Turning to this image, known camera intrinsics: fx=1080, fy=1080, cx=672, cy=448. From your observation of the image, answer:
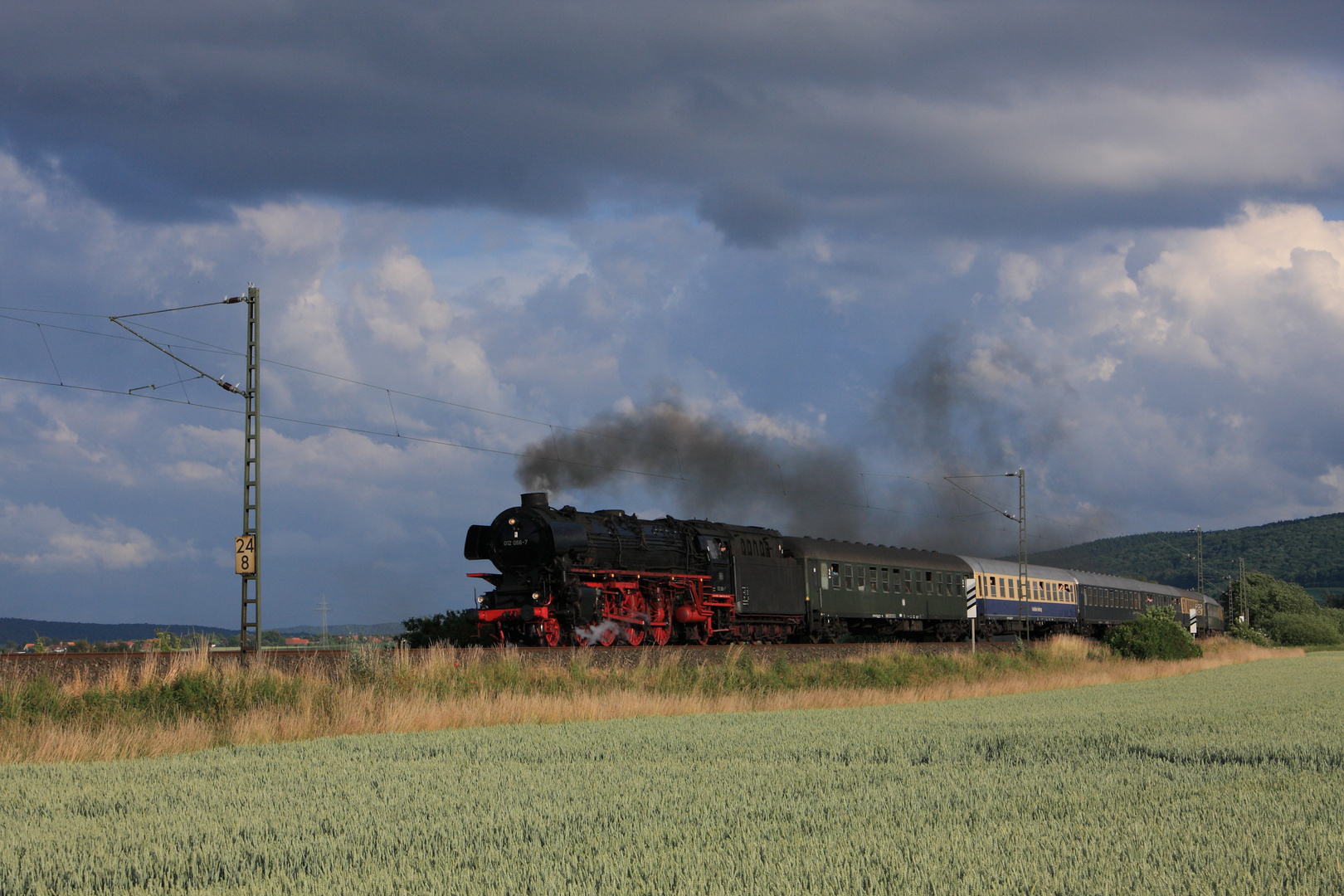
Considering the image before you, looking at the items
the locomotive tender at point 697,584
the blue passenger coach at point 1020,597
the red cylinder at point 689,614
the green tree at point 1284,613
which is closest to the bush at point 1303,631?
the green tree at point 1284,613

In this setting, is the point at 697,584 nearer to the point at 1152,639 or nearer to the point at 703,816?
the point at 1152,639

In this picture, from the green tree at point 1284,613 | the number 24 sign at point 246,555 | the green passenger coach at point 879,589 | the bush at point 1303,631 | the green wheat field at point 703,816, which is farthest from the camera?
the green tree at point 1284,613

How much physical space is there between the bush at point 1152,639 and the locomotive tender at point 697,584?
4878 mm

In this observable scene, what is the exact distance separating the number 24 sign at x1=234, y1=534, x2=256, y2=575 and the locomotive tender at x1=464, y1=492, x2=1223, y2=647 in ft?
21.2

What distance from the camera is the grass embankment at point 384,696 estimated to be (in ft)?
→ 43.6

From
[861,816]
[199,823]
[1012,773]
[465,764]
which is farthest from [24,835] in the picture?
[1012,773]

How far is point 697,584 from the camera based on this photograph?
1245 inches

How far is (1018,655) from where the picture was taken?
34.1 meters

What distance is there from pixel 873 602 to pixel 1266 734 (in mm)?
27203

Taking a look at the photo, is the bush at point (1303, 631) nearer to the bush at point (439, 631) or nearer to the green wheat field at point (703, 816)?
the bush at point (439, 631)

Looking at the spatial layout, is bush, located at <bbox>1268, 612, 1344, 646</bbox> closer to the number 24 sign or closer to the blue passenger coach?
the blue passenger coach

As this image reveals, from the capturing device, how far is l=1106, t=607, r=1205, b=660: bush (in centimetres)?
3878

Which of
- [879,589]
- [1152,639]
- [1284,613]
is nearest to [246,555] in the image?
[879,589]

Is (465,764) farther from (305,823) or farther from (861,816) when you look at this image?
(861,816)
